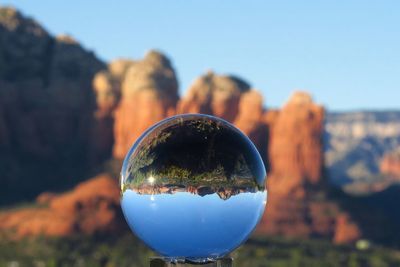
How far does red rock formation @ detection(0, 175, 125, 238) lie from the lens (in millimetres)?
190875

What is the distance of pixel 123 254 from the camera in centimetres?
18375

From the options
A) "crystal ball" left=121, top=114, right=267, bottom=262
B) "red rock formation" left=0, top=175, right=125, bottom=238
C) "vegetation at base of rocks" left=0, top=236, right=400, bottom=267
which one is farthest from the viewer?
"red rock formation" left=0, top=175, right=125, bottom=238

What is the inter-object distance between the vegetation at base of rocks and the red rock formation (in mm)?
1783

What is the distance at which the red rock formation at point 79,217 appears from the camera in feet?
626

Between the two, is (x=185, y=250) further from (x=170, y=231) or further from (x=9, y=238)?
(x=9, y=238)

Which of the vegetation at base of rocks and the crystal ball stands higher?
the vegetation at base of rocks

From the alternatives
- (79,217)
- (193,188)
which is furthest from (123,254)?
(193,188)

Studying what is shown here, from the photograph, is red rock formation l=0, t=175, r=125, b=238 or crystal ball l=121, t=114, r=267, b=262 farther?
red rock formation l=0, t=175, r=125, b=238

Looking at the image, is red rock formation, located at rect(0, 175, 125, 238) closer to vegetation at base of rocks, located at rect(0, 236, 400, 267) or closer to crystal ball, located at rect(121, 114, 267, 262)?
vegetation at base of rocks, located at rect(0, 236, 400, 267)

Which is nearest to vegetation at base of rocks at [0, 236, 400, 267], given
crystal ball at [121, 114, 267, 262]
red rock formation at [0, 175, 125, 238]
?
red rock formation at [0, 175, 125, 238]

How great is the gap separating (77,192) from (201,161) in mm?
183927

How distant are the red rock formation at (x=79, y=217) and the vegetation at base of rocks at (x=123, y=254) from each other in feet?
5.85

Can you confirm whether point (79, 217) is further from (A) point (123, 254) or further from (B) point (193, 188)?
(B) point (193, 188)

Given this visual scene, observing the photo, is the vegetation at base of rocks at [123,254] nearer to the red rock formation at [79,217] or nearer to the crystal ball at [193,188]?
the red rock formation at [79,217]
